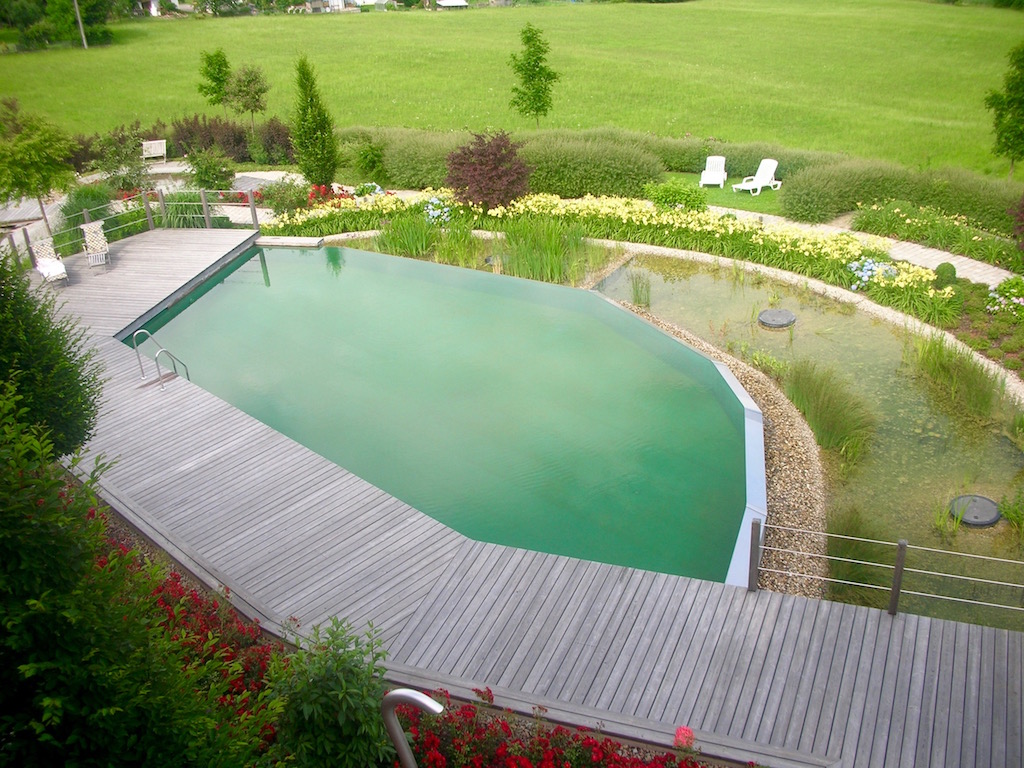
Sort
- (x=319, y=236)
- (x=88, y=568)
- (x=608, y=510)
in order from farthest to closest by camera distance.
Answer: (x=319, y=236)
(x=608, y=510)
(x=88, y=568)

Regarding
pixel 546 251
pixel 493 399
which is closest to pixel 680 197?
pixel 546 251

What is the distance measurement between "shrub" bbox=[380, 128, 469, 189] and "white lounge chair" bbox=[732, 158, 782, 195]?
5726mm

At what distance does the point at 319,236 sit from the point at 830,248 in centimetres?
848

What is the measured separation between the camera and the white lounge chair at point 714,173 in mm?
15602

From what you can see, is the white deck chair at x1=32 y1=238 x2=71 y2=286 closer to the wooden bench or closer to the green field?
the wooden bench

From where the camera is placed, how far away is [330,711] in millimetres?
3992

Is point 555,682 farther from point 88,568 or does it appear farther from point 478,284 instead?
point 478,284

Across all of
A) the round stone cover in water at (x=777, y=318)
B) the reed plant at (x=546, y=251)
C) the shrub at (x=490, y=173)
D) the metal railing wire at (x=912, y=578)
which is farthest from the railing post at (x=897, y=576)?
the shrub at (x=490, y=173)

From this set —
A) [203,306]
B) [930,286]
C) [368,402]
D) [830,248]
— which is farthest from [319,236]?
[930,286]

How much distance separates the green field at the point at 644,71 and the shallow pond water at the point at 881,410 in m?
9.15

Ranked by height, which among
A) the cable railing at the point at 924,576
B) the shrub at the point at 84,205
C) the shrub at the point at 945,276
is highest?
the shrub at the point at 84,205

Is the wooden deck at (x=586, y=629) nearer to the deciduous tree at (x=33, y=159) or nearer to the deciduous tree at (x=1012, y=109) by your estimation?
the deciduous tree at (x=33, y=159)

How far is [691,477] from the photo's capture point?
7488mm

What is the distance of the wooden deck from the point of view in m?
4.65
